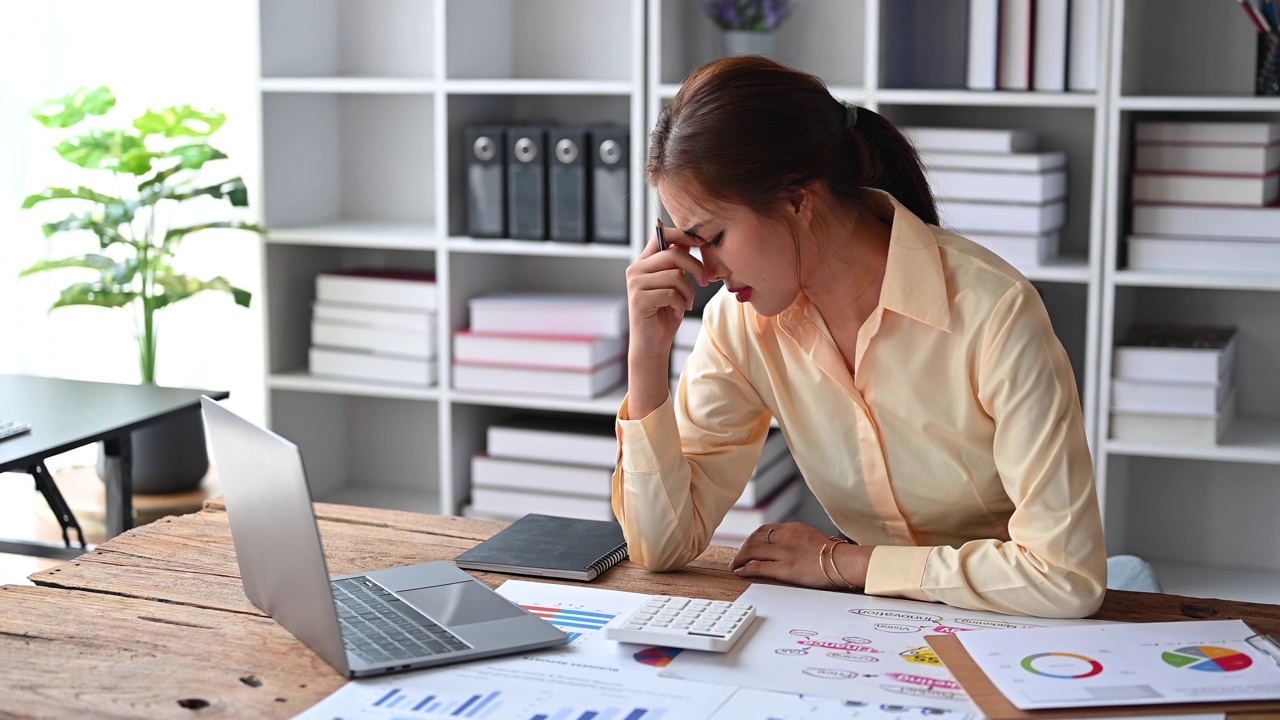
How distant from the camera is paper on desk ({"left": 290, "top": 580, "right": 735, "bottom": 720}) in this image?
1099 mm

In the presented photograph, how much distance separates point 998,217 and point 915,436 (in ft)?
4.07

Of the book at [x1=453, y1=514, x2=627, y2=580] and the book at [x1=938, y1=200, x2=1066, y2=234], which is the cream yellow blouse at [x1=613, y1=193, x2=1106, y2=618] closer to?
the book at [x1=453, y1=514, x2=627, y2=580]

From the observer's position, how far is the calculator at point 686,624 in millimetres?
1223

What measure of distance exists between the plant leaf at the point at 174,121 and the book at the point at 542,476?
981mm

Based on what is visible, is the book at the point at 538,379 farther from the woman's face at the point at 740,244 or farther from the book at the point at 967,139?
the woman's face at the point at 740,244

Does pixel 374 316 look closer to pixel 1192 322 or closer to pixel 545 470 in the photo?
pixel 545 470

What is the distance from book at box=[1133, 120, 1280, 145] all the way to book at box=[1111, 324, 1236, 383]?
15.3 inches

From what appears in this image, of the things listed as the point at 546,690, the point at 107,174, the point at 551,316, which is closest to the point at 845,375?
the point at 546,690

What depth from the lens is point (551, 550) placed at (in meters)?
1.52

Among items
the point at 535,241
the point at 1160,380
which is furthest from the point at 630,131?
the point at 1160,380

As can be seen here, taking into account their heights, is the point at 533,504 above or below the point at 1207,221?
below

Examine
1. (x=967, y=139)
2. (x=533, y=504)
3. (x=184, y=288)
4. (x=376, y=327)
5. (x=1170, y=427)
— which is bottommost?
(x=533, y=504)

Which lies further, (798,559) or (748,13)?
(748,13)

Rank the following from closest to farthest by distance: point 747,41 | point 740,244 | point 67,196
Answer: point 740,244 < point 747,41 < point 67,196
